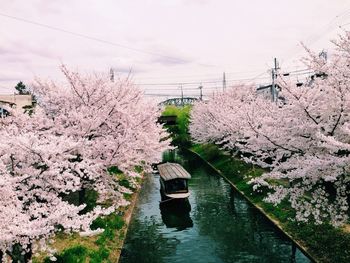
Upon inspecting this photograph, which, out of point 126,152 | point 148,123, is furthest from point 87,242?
point 148,123

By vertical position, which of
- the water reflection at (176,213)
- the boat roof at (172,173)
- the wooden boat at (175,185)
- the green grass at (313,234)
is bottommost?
the water reflection at (176,213)

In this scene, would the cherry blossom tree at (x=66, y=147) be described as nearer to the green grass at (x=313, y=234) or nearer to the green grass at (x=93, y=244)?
the green grass at (x=93, y=244)

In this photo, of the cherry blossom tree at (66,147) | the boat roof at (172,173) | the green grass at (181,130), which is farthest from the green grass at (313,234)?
the green grass at (181,130)

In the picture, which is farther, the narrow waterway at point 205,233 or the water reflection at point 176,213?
the water reflection at point 176,213

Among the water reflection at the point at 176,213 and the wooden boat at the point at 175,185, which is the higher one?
the wooden boat at the point at 175,185

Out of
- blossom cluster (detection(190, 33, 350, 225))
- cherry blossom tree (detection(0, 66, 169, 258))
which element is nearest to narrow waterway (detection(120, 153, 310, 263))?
cherry blossom tree (detection(0, 66, 169, 258))

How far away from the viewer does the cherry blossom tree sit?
12519 mm

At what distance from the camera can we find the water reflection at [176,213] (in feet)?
90.7

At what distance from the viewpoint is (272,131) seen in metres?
17.6

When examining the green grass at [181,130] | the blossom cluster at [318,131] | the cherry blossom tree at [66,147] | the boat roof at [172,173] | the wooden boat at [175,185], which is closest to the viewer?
the cherry blossom tree at [66,147]

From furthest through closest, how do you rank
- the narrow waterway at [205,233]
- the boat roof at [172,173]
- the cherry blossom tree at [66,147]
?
the boat roof at [172,173] → the narrow waterway at [205,233] → the cherry blossom tree at [66,147]

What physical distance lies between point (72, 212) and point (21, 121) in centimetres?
1130

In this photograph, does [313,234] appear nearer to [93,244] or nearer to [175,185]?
[93,244]

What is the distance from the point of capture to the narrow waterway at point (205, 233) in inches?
816
